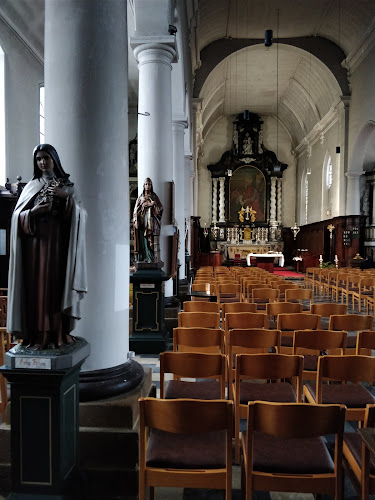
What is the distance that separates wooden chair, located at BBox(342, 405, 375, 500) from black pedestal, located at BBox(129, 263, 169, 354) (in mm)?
4361

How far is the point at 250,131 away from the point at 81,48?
98.3 feet

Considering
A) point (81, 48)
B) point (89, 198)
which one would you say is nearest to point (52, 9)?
point (81, 48)

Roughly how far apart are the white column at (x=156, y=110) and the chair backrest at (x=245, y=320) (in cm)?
326

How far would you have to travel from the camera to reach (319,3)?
741 inches

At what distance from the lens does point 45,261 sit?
98.4 inches

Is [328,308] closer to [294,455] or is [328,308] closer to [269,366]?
[269,366]

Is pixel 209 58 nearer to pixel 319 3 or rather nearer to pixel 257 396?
pixel 319 3

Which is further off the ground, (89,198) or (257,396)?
(89,198)

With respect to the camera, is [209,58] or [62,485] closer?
[62,485]

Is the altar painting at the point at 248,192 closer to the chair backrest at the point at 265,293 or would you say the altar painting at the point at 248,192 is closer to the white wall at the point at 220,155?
the white wall at the point at 220,155

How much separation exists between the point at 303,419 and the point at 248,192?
30.4 metres

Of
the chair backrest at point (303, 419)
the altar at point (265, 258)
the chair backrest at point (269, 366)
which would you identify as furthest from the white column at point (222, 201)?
the chair backrest at point (303, 419)

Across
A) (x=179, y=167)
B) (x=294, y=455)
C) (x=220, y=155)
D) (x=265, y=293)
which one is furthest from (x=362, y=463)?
(x=220, y=155)

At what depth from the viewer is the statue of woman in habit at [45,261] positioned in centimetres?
249
